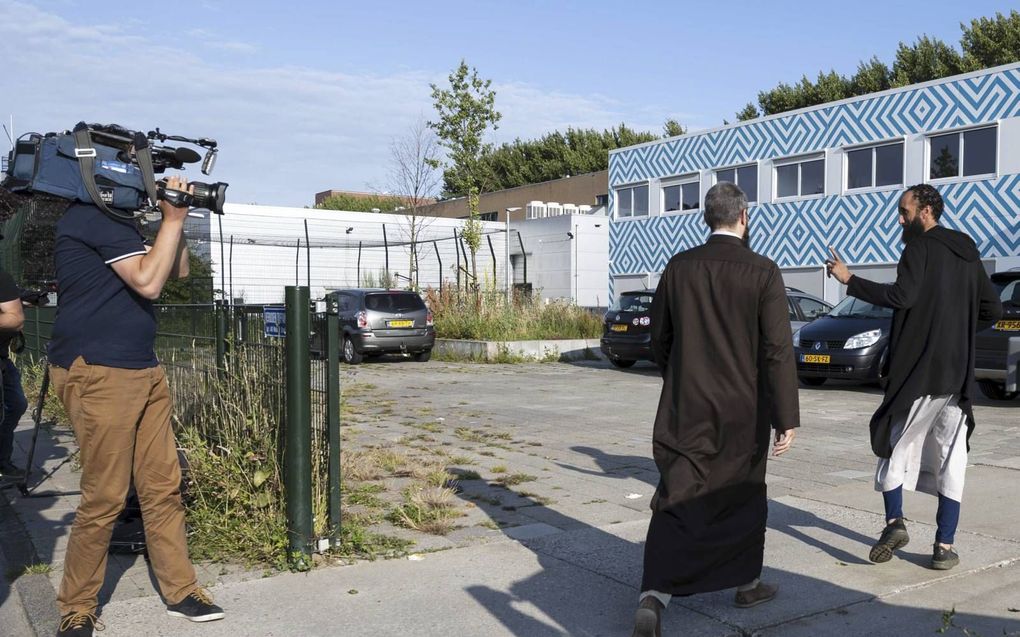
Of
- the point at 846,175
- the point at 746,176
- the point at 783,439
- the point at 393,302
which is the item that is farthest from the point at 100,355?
the point at 746,176

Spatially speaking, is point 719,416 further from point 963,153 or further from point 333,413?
point 963,153

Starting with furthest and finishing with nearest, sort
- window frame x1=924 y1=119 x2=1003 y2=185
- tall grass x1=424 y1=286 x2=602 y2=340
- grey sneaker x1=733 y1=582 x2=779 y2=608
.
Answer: window frame x1=924 y1=119 x2=1003 y2=185 → tall grass x1=424 y1=286 x2=602 y2=340 → grey sneaker x1=733 y1=582 x2=779 y2=608

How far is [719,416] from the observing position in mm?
3959

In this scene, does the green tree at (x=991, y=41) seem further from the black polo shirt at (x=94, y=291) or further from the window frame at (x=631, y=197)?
the black polo shirt at (x=94, y=291)

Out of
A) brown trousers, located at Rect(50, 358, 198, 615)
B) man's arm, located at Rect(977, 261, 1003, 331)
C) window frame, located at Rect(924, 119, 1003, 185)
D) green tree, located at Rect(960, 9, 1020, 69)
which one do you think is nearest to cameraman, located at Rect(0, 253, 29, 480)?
brown trousers, located at Rect(50, 358, 198, 615)

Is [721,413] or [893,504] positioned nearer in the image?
[721,413]

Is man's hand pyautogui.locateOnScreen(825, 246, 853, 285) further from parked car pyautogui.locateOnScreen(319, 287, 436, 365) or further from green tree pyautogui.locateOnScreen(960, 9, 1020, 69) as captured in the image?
green tree pyautogui.locateOnScreen(960, 9, 1020, 69)

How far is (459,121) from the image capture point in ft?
96.7

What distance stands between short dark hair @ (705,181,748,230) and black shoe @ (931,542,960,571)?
2.13 meters

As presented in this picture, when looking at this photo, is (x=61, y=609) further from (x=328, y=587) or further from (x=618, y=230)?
(x=618, y=230)

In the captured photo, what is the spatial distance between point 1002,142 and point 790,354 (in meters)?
20.4

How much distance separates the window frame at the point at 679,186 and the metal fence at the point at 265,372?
78.6 feet

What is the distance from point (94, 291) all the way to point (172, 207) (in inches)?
18.4

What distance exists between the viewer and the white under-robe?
4.84 meters
